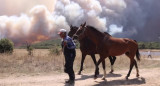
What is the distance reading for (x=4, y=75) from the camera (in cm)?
1211

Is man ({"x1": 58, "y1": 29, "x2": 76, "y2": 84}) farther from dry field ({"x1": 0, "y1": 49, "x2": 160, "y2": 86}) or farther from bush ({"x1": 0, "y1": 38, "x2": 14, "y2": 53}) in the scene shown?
bush ({"x1": 0, "y1": 38, "x2": 14, "y2": 53})

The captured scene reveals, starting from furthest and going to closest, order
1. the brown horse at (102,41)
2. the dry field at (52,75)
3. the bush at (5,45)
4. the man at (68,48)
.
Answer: the bush at (5,45)
the brown horse at (102,41)
the dry field at (52,75)
the man at (68,48)

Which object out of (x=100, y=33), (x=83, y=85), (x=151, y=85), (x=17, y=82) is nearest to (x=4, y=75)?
(x=17, y=82)

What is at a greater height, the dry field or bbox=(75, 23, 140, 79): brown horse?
bbox=(75, 23, 140, 79): brown horse

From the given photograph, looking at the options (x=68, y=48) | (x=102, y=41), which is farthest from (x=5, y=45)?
(x=68, y=48)

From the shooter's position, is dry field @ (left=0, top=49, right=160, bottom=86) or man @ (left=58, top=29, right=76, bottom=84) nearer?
man @ (left=58, top=29, right=76, bottom=84)

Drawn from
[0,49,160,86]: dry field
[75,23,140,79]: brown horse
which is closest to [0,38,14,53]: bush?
[0,49,160,86]: dry field

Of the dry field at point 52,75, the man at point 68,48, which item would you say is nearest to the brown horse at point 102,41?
→ the man at point 68,48

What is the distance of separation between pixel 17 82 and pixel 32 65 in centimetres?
479

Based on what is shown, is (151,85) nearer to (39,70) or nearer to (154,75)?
(154,75)

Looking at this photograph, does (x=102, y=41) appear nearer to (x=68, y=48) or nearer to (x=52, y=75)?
(x=68, y=48)

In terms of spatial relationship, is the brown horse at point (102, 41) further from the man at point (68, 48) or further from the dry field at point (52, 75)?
the dry field at point (52, 75)

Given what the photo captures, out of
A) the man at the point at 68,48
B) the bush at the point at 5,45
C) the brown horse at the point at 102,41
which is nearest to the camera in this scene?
the man at the point at 68,48

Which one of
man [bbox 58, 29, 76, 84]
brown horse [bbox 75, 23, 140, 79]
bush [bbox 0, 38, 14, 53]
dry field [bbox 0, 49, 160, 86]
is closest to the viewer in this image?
man [bbox 58, 29, 76, 84]
